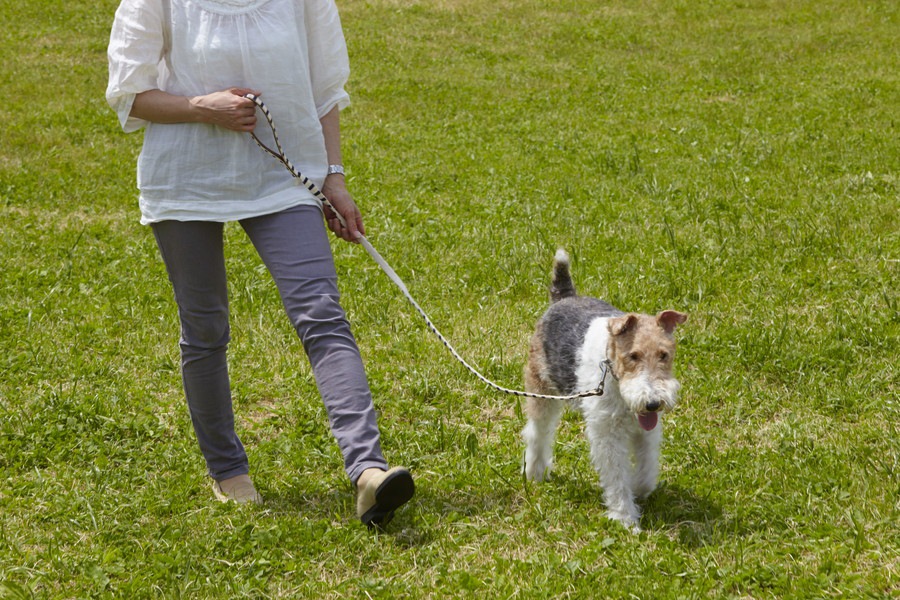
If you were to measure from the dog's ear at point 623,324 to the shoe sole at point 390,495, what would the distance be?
1.03 m

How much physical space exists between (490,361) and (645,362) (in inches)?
77.9

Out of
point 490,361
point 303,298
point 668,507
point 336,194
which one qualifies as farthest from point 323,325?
point 490,361

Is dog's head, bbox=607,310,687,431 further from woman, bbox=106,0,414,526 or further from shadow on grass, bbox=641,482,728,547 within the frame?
woman, bbox=106,0,414,526

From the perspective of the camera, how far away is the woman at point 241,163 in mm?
3777

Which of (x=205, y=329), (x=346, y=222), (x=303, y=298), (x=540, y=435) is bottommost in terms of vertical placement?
(x=540, y=435)

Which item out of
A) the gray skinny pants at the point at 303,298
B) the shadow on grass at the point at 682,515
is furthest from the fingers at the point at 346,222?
the shadow on grass at the point at 682,515

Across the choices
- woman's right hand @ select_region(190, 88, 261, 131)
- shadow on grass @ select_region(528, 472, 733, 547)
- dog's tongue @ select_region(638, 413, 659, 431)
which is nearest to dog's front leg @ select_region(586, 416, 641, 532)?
shadow on grass @ select_region(528, 472, 733, 547)

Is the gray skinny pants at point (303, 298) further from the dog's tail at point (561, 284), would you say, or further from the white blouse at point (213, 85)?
the dog's tail at point (561, 284)

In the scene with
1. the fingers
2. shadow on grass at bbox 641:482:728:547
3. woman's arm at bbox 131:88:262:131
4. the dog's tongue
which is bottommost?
shadow on grass at bbox 641:482:728:547

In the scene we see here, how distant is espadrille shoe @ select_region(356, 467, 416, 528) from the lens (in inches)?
144

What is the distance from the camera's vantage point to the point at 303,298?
388 centimetres

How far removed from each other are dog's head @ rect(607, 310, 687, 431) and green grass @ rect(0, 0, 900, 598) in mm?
551

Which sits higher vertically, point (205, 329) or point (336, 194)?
point (336, 194)

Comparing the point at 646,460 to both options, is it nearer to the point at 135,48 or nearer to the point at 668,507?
the point at 668,507
